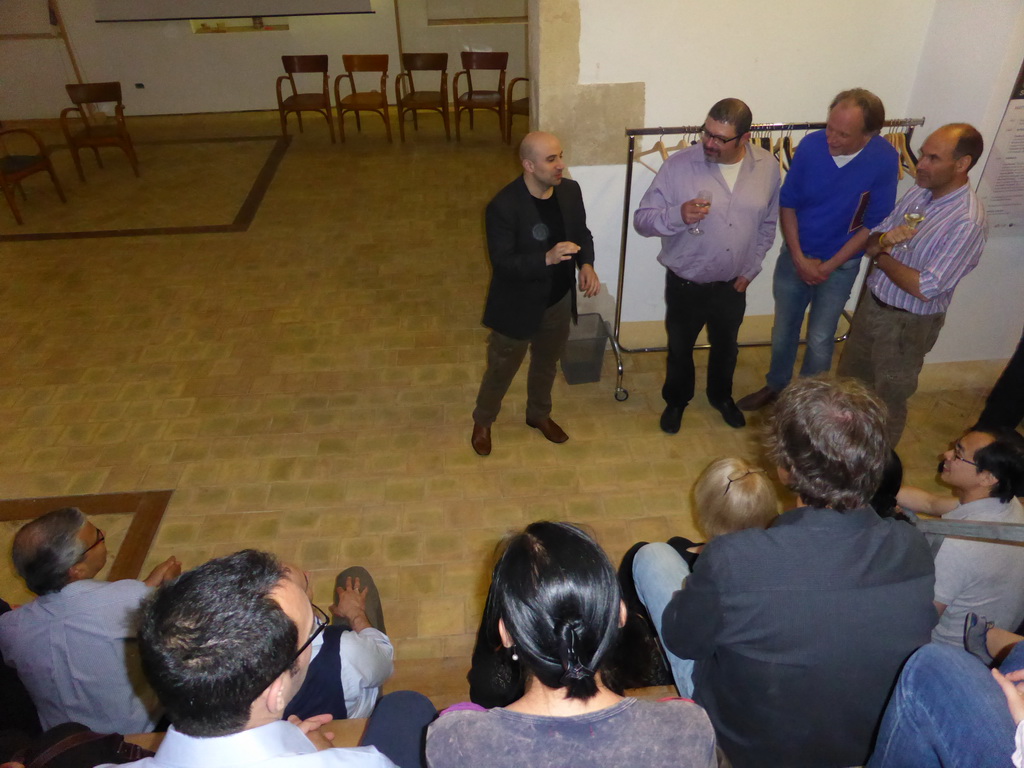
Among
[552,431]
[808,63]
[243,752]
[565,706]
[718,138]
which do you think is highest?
[808,63]

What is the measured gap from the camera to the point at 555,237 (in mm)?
2871

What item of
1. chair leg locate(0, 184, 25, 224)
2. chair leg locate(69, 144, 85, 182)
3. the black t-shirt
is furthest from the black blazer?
chair leg locate(69, 144, 85, 182)

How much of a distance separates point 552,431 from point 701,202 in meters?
1.33

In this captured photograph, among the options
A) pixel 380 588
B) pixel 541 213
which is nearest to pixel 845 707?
pixel 380 588

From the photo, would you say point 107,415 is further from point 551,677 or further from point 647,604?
point 551,677

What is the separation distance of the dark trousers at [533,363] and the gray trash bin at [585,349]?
489 mm

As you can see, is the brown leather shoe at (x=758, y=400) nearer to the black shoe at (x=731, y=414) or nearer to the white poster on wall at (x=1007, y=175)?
the black shoe at (x=731, y=414)

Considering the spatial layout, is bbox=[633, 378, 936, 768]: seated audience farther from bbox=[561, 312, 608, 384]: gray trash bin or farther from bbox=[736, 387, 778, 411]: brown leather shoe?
bbox=[561, 312, 608, 384]: gray trash bin

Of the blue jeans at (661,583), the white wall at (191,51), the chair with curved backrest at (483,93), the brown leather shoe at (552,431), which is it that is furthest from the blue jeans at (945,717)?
the white wall at (191,51)

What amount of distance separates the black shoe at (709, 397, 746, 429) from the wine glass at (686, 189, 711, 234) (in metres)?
1.01

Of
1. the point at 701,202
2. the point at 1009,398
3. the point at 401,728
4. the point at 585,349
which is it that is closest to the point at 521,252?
the point at 701,202

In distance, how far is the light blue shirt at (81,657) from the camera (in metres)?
1.73

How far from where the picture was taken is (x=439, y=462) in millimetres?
3387

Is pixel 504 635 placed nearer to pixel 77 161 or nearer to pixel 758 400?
pixel 758 400
